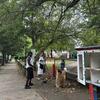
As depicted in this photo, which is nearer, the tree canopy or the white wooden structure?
the white wooden structure

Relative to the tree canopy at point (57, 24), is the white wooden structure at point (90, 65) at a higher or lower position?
lower

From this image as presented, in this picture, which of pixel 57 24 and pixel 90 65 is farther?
pixel 57 24

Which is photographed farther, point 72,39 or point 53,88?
point 72,39

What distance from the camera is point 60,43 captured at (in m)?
31.1

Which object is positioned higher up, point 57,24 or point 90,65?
point 57,24

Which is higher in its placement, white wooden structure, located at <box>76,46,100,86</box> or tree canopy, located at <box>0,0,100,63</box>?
tree canopy, located at <box>0,0,100,63</box>

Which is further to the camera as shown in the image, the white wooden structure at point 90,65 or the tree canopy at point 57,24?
the tree canopy at point 57,24

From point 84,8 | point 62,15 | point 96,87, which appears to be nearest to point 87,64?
point 96,87

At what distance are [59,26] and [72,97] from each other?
1389cm

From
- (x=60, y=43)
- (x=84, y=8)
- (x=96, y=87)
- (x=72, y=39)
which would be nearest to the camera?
(x=96, y=87)

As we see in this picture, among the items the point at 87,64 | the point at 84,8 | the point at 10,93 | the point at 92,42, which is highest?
the point at 84,8

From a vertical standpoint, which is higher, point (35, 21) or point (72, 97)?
point (35, 21)

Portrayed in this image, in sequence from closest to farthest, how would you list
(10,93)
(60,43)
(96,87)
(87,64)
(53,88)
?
(96,87) < (87,64) < (10,93) < (53,88) < (60,43)

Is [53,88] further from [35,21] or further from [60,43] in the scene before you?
[60,43]
